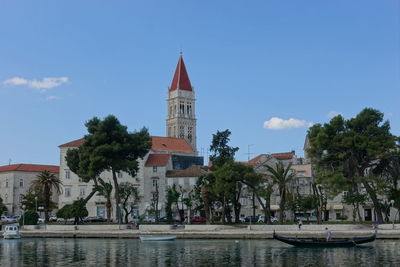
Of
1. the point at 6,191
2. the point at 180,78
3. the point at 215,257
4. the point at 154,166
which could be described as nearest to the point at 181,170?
the point at 154,166

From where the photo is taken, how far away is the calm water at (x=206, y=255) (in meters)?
38.8

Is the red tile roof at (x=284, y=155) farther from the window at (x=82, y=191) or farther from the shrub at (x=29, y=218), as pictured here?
the shrub at (x=29, y=218)

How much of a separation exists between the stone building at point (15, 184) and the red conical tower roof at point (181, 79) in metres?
66.2

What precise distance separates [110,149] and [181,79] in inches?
3863

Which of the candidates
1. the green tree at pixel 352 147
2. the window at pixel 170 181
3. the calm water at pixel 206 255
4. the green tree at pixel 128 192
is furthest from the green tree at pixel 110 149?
the green tree at pixel 352 147

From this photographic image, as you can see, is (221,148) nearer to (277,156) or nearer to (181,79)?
(277,156)

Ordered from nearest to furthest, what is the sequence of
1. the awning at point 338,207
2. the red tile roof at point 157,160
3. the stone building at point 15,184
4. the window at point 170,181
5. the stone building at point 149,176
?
the awning at point 338,207
the window at point 170,181
the stone building at point 149,176
the red tile roof at point 157,160
the stone building at point 15,184

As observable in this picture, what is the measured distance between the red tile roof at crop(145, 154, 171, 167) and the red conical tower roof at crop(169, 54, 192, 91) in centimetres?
7243

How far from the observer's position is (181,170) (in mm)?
100938

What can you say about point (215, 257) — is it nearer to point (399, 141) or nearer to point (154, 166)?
point (399, 141)

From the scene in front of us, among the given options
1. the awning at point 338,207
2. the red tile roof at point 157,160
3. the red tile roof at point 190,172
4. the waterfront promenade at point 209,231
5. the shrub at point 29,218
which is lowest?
the waterfront promenade at point 209,231

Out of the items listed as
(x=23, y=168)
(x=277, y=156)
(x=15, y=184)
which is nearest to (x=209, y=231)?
(x=277, y=156)

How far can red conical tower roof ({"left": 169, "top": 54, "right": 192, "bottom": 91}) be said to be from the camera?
17262 centimetres

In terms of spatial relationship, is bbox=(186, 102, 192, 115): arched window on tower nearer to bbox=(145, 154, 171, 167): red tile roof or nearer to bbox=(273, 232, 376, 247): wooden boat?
bbox=(145, 154, 171, 167): red tile roof
